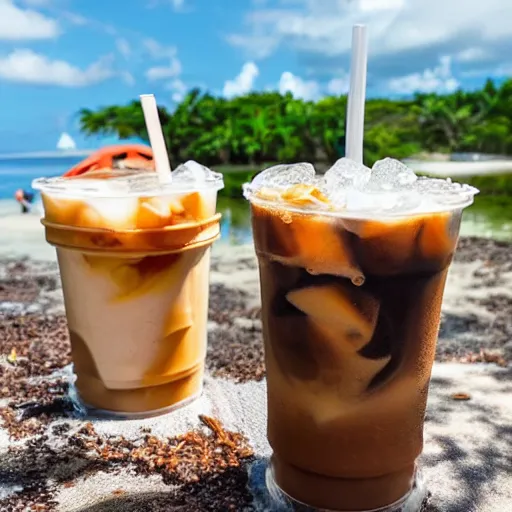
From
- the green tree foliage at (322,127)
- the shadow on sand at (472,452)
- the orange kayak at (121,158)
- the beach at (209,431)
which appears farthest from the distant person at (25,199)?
the shadow on sand at (472,452)

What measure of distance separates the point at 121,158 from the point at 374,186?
4.90 ft

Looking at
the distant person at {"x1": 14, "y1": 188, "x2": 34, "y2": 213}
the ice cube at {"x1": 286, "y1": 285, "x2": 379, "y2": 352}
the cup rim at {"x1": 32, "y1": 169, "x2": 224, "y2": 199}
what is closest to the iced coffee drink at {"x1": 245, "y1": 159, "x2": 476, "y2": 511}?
the ice cube at {"x1": 286, "y1": 285, "x2": 379, "y2": 352}

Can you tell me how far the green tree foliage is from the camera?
35.4ft

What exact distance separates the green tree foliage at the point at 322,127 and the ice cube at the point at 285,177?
891 cm

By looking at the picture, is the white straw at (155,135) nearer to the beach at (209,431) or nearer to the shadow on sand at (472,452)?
the beach at (209,431)

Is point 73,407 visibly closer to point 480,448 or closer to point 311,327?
point 311,327

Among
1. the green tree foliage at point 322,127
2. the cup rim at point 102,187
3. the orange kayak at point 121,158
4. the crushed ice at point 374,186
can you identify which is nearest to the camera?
the crushed ice at point 374,186

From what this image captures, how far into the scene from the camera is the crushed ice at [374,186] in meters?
1.64

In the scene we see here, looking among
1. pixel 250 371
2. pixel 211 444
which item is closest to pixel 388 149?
pixel 250 371

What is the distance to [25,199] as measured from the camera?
900 centimetres

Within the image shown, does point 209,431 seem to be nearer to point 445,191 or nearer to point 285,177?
point 285,177

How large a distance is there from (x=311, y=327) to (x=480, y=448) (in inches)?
39.8

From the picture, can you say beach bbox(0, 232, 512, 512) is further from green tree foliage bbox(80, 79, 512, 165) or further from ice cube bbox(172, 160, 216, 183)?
green tree foliage bbox(80, 79, 512, 165)

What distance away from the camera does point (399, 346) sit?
1.75 m
